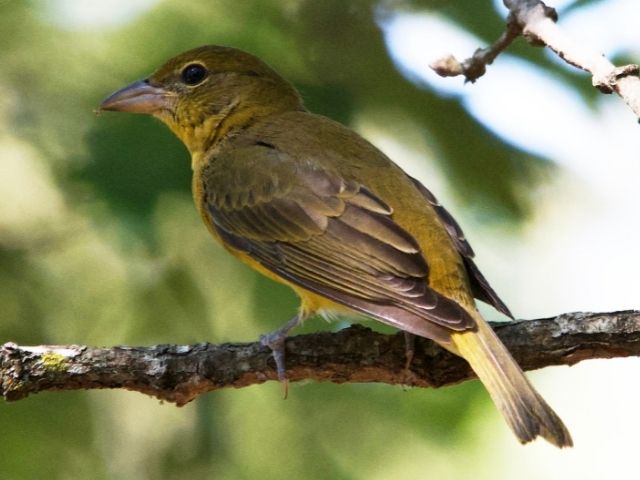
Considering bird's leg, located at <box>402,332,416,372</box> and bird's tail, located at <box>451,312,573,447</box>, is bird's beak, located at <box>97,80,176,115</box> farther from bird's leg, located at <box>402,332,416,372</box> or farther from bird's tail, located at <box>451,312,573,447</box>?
bird's tail, located at <box>451,312,573,447</box>

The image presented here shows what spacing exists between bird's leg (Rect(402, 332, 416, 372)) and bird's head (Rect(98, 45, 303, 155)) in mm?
1470

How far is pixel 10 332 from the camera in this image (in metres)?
4.39

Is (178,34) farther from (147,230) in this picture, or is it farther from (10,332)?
(10,332)

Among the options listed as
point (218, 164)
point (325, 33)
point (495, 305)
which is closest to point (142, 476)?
point (218, 164)

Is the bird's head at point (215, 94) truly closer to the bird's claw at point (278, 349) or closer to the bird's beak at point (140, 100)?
the bird's beak at point (140, 100)

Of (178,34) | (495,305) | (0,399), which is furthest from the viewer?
(178,34)

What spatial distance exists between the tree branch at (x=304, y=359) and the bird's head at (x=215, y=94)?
1363 millimetres

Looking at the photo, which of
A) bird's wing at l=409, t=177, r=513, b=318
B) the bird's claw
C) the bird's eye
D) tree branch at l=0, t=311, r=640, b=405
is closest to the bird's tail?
tree branch at l=0, t=311, r=640, b=405

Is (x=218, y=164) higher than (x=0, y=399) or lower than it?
higher

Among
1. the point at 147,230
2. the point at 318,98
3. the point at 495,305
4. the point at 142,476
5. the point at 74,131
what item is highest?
the point at 318,98

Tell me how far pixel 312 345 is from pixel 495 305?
0.67 meters

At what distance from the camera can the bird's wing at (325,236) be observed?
3.84 meters

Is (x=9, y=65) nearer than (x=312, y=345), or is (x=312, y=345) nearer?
(x=312, y=345)

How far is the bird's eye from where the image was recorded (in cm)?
519
